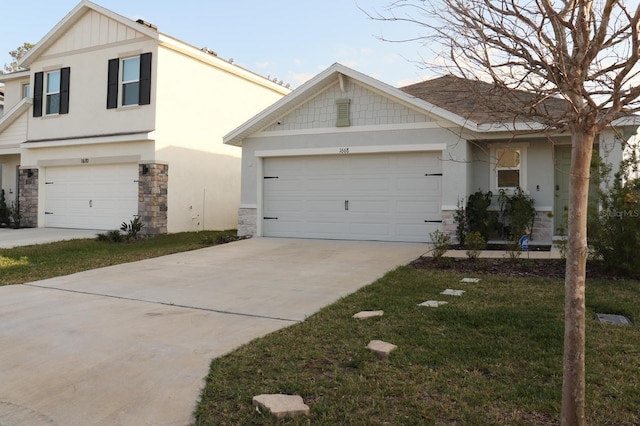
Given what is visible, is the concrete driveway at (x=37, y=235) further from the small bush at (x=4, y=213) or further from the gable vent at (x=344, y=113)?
the gable vent at (x=344, y=113)

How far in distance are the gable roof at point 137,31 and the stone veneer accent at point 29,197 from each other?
404 cm

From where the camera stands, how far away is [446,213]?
11.8 meters

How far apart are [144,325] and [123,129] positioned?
1185 centimetres

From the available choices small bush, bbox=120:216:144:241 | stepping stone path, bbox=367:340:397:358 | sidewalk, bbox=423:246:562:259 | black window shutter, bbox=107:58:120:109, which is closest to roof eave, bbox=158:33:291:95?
black window shutter, bbox=107:58:120:109

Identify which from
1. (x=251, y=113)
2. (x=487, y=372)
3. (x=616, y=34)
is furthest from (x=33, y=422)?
(x=251, y=113)

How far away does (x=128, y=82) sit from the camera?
51.6ft

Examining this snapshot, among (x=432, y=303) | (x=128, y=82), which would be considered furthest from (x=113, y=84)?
(x=432, y=303)

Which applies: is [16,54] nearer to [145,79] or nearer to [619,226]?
[145,79]

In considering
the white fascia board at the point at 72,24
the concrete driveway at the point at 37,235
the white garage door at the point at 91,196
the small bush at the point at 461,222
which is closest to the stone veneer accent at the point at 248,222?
the white garage door at the point at 91,196

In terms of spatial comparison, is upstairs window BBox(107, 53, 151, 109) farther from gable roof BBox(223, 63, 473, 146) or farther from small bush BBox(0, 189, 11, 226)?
small bush BBox(0, 189, 11, 226)

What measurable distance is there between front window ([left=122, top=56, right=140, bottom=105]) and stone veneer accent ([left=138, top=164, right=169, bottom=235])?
2.25 metres

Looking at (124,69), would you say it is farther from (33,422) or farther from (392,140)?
(33,422)

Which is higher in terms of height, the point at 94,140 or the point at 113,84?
the point at 113,84

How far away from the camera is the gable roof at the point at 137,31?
1507cm
